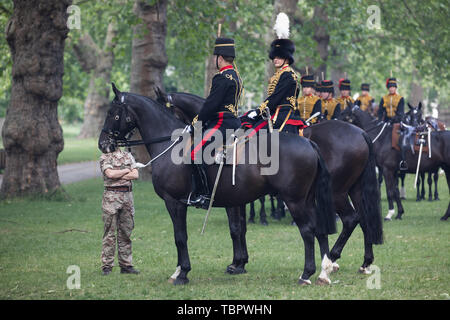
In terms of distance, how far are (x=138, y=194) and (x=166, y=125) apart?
12509mm

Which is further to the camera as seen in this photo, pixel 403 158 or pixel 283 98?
pixel 403 158

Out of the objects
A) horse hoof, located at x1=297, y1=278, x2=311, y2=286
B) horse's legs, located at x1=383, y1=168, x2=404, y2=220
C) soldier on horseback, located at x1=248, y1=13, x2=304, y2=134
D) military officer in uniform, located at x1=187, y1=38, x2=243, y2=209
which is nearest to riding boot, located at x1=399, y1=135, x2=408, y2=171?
horse's legs, located at x1=383, y1=168, x2=404, y2=220

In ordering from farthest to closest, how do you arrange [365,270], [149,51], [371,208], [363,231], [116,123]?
[149,51]
[363,231]
[371,208]
[365,270]
[116,123]

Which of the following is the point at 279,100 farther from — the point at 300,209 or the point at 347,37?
the point at 347,37

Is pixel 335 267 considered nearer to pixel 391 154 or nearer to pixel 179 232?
pixel 179 232

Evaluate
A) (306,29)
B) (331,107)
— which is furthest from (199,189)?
(306,29)

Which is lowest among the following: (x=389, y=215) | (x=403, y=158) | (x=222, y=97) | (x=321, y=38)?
(x=389, y=215)

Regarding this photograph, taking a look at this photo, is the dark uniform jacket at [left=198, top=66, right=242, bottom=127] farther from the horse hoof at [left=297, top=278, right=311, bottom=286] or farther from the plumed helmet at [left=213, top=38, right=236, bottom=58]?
the horse hoof at [left=297, top=278, right=311, bottom=286]

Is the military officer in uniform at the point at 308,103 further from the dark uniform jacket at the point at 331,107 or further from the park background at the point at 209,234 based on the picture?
the park background at the point at 209,234

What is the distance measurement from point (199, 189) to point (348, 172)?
8.55 ft

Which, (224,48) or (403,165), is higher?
(224,48)

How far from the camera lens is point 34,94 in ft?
58.7

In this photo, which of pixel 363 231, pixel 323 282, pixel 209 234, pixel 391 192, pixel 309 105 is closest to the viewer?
pixel 323 282

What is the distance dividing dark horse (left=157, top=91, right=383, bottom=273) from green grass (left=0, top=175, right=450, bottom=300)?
59cm
